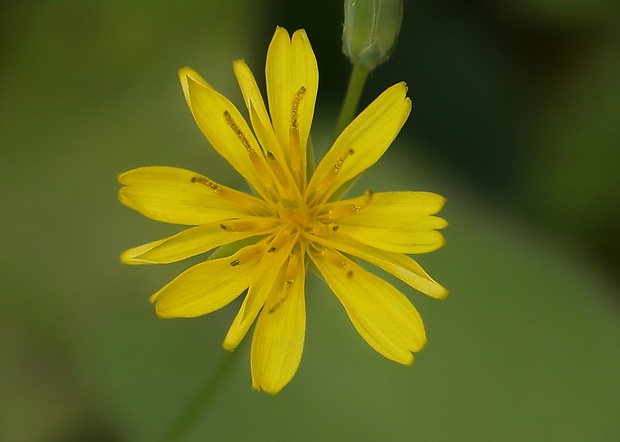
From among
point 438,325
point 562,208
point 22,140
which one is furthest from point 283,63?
point 562,208

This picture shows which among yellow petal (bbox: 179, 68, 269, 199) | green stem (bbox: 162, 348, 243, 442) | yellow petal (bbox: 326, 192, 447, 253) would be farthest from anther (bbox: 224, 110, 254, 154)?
green stem (bbox: 162, 348, 243, 442)

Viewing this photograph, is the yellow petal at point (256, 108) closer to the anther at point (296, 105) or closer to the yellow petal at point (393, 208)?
the anther at point (296, 105)

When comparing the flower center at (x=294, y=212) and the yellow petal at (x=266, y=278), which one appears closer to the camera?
the yellow petal at (x=266, y=278)

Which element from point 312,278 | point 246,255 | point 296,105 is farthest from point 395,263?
point 312,278

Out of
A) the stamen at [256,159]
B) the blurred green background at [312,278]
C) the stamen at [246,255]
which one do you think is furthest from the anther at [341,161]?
the blurred green background at [312,278]

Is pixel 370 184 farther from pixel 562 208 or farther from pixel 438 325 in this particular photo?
pixel 562 208

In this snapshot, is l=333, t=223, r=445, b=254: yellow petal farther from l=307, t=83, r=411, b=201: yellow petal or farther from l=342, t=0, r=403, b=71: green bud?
l=342, t=0, r=403, b=71: green bud

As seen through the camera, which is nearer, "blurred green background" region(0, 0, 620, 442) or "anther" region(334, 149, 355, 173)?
"anther" region(334, 149, 355, 173)
